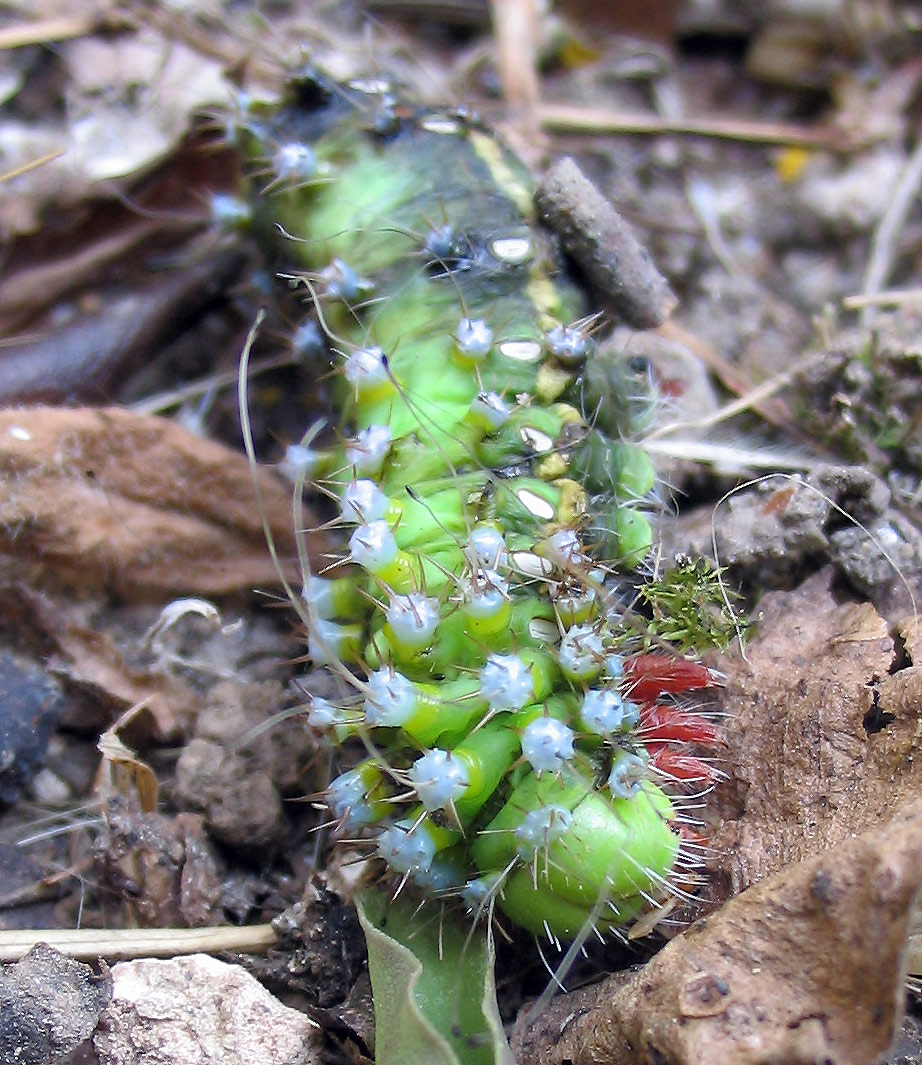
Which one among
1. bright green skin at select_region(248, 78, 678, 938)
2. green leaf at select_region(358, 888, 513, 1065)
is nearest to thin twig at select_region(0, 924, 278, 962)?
green leaf at select_region(358, 888, 513, 1065)

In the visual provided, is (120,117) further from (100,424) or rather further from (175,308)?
(100,424)

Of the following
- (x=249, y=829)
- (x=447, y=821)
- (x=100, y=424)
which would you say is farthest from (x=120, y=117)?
(x=447, y=821)

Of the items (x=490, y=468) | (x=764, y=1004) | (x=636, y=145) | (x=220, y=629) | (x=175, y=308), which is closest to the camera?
(x=764, y=1004)

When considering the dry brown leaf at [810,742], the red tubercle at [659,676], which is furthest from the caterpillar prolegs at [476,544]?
the dry brown leaf at [810,742]

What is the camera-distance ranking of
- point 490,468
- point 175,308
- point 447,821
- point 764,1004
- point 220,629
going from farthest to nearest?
point 175,308 → point 220,629 → point 490,468 → point 447,821 → point 764,1004

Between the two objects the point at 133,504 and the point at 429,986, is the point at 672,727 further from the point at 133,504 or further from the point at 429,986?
the point at 133,504

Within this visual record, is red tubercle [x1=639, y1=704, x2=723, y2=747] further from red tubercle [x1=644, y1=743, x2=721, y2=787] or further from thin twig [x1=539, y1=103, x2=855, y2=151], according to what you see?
thin twig [x1=539, y1=103, x2=855, y2=151]

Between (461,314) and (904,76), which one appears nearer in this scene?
(461,314)

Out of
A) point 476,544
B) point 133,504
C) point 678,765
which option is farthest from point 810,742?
point 133,504

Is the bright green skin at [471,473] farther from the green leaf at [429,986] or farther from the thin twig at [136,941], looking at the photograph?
the thin twig at [136,941]
